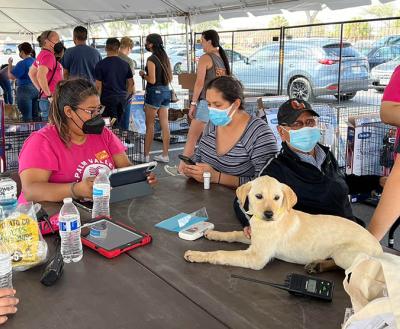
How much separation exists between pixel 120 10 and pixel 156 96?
10.9ft

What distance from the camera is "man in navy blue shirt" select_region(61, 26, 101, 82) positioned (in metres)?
5.62

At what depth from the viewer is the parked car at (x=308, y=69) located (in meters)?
6.09

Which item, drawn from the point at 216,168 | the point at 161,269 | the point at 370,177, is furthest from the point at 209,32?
the point at 161,269

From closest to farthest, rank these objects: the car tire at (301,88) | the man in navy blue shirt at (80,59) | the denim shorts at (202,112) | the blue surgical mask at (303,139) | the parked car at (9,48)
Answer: the blue surgical mask at (303,139) → the denim shorts at (202,112) → the man in navy blue shirt at (80,59) → the car tire at (301,88) → the parked car at (9,48)

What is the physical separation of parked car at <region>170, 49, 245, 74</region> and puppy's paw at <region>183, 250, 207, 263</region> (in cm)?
561

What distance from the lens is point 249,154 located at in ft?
8.20

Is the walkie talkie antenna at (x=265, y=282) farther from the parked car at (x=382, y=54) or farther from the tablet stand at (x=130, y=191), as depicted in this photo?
the parked car at (x=382, y=54)

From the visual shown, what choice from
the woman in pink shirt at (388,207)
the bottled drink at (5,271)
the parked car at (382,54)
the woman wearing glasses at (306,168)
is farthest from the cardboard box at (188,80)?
the bottled drink at (5,271)

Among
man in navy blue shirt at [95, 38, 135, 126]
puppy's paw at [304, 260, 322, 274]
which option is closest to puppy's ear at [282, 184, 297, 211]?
puppy's paw at [304, 260, 322, 274]

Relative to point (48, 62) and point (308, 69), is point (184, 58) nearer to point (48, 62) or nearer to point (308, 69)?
point (308, 69)

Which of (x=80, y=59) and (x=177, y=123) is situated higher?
(x=80, y=59)

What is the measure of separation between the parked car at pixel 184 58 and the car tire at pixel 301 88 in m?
0.90

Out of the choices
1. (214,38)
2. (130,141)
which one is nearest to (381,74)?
(214,38)

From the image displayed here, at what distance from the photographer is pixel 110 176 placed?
2070 mm
